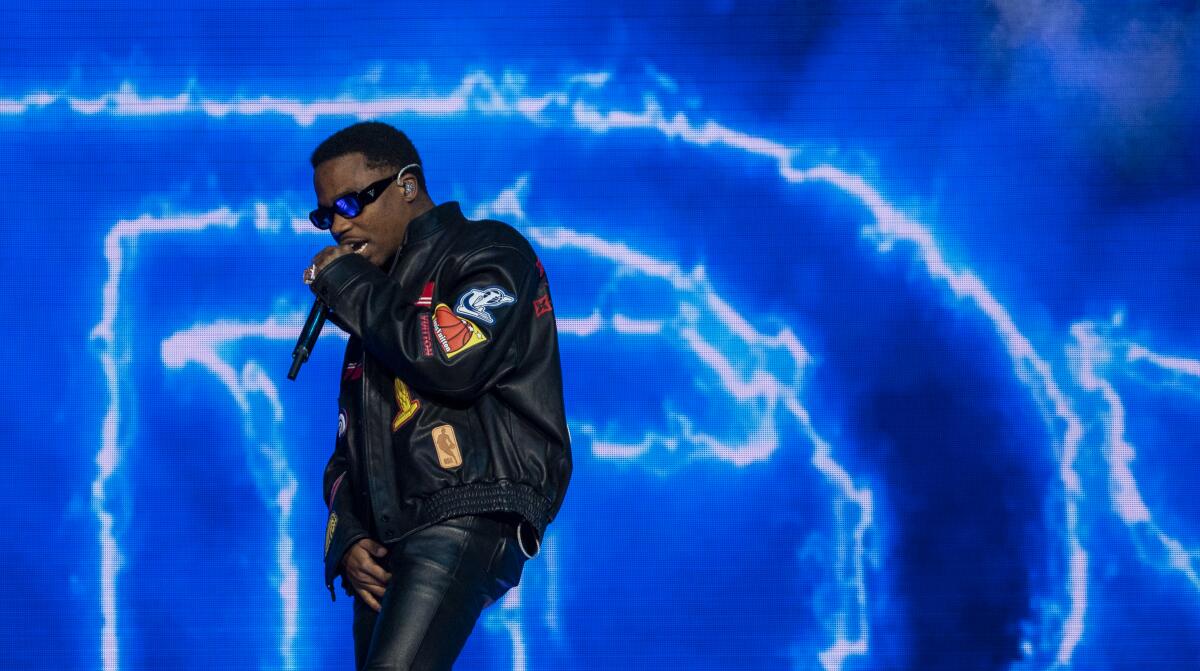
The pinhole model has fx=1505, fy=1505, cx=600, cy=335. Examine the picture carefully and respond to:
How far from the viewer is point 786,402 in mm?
4367

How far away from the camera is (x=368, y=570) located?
2.27m

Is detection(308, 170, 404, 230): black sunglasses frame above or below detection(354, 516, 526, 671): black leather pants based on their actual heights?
above

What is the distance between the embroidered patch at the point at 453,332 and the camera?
2168 millimetres

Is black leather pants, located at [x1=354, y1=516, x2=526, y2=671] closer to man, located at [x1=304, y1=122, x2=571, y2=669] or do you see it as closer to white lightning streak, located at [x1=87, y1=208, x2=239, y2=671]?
man, located at [x1=304, y1=122, x2=571, y2=669]

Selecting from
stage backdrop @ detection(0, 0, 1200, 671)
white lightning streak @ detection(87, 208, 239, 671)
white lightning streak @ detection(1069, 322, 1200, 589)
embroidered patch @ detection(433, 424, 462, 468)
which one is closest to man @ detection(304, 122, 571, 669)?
embroidered patch @ detection(433, 424, 462, 468)

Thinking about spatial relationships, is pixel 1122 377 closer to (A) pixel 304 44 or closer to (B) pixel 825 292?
(B) pixel 825 292

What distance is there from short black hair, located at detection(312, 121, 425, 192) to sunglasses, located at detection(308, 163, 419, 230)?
3 centimetres

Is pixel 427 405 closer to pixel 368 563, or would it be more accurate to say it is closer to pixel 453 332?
pixel 453 332

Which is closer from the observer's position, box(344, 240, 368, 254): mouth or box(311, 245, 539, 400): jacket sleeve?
box(311, 245, 539, 400): jacket sleeve

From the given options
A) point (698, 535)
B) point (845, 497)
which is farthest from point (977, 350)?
point (698, 535)

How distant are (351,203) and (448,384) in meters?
0.36

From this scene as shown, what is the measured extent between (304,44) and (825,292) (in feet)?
5.61

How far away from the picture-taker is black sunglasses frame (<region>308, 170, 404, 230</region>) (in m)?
2.34

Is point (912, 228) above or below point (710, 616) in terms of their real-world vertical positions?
above
